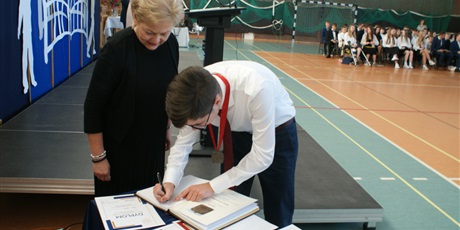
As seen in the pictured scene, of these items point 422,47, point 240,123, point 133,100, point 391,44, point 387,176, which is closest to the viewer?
point 240,123

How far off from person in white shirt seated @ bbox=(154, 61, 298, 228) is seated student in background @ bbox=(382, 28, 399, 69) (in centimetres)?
1365

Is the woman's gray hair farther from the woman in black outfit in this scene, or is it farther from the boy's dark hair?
the boy's dark hair

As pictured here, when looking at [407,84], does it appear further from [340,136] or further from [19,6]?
[19,6]

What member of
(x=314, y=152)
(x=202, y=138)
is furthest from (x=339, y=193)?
(x=202, y=138)

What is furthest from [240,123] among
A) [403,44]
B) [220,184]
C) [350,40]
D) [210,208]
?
[403,44]

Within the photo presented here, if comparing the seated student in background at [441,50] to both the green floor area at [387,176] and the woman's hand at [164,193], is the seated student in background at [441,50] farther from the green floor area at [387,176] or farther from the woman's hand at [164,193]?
the woman's hand at [164,193]

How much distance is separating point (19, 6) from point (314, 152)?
327 cm

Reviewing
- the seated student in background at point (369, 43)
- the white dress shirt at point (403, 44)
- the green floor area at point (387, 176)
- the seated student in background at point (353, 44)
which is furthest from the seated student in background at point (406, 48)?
the green floor area at point (387, 176)

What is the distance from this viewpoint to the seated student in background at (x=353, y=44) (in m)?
14.2

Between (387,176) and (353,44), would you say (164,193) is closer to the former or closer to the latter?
(387,176)

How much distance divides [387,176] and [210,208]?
3141mm

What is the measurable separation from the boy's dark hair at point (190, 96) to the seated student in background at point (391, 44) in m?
14.2

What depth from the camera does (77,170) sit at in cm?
304

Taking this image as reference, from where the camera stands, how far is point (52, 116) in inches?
174
